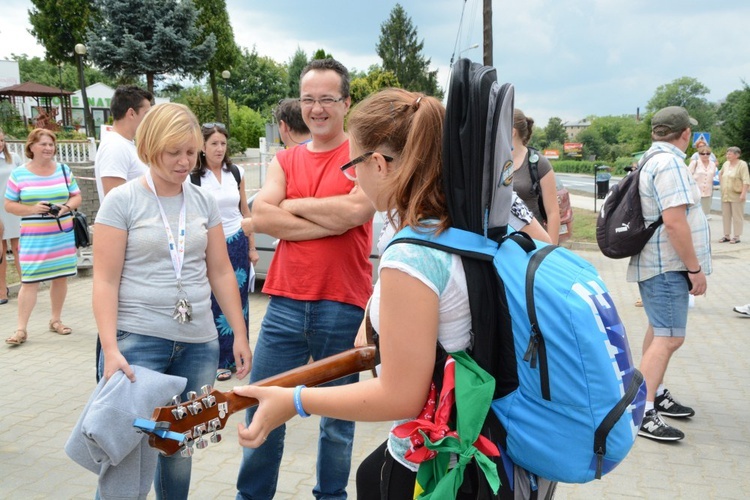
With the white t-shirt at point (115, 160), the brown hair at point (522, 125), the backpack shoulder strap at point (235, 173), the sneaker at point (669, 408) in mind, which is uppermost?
the brown hair at point (522, 125)

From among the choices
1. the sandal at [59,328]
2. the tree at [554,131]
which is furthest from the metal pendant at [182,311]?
the tree at [554,131]

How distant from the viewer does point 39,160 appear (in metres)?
6.69

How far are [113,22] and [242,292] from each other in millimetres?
31452

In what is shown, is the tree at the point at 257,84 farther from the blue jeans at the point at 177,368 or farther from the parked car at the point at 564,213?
the blue jeans at the point at 177,368

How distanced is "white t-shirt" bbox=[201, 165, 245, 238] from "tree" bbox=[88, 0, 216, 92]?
30.2m

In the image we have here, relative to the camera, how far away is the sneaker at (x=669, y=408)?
16.0 feet

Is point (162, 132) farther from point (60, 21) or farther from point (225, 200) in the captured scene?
point (60, 21)

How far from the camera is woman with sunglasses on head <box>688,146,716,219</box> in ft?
48.7

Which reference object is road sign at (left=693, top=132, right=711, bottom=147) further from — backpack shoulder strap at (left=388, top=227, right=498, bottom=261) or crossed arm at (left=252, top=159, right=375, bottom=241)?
backpack shoulder strap at (left=388, top=227, right=498, bottom=261)

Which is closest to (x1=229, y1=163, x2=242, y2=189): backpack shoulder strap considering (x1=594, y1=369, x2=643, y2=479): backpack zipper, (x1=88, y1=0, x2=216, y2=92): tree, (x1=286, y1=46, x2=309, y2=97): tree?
(x1=594, y1=369, x2=643, y2=479): backpack zipper

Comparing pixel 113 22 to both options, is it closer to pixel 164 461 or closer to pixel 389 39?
pixel 164 461

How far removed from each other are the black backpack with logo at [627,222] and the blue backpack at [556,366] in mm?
2894

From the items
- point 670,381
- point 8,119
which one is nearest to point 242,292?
point 670,381

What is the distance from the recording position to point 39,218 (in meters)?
6.66
